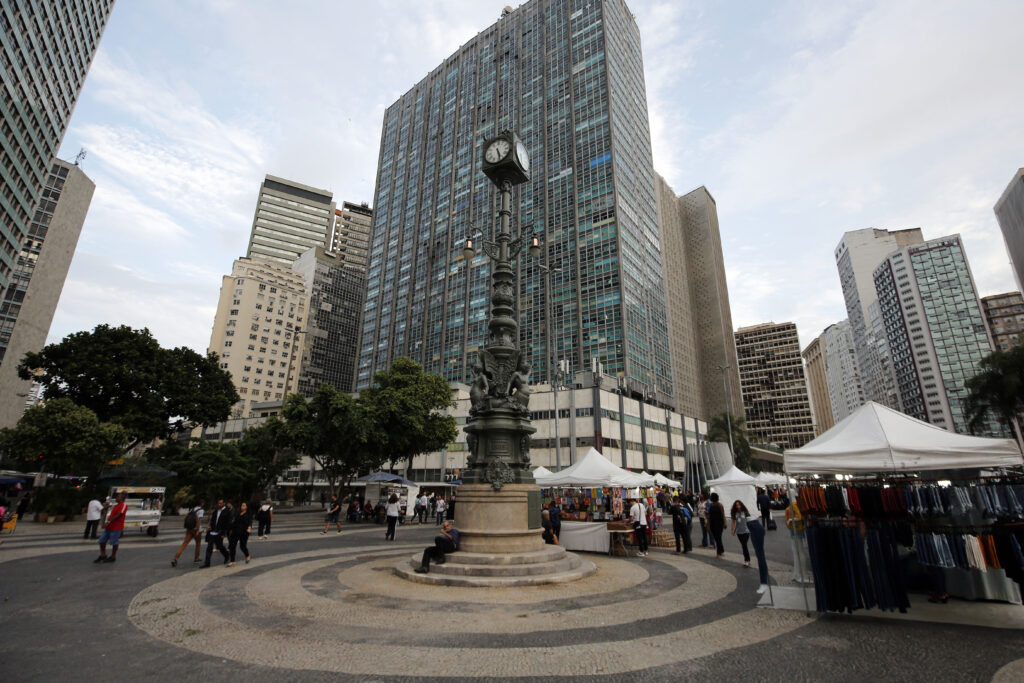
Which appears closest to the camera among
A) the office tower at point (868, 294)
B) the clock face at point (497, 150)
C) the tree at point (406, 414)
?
the clock face at point (497, 150)

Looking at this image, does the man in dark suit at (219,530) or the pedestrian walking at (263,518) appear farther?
the pedestrian walking at (263,518)

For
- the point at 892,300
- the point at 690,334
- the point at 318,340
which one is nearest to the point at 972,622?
the point at 690,334

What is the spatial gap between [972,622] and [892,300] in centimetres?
15968

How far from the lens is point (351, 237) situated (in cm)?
14025

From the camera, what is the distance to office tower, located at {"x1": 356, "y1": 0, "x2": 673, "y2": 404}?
225 feet

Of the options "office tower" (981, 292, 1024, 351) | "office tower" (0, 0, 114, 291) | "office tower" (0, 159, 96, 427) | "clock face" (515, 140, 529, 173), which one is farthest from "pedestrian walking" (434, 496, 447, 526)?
"office tower" (981, 292, 1024, 351)

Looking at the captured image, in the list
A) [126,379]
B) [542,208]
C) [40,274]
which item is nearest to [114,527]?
[126,379]

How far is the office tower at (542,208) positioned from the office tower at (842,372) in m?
144

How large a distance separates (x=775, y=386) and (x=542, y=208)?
363 feet

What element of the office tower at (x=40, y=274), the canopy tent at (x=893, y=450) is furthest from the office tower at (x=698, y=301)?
the office tower at (x=40, y=274)

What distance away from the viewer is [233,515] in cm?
1243

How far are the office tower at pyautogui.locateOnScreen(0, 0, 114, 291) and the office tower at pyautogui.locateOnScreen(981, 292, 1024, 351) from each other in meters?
175

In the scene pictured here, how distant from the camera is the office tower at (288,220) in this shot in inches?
5364

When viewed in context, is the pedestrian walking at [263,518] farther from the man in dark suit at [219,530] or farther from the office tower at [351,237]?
the office tower at [351,237]
